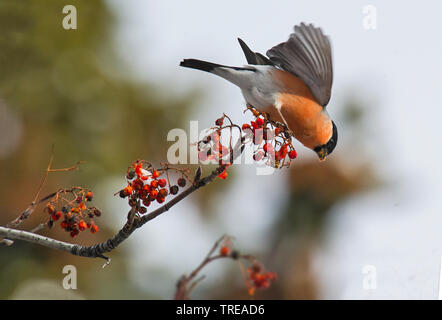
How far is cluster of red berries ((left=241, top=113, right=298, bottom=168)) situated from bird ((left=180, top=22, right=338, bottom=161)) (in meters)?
0.24

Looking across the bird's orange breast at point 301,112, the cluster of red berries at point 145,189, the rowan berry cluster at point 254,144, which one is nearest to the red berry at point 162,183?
the cluster of red berries at point 145,189

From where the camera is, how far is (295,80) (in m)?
1.56

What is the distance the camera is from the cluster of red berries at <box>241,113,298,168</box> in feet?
3.64

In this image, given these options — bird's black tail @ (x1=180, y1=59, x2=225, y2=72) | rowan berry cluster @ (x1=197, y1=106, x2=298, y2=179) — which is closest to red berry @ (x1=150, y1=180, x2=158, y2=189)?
rowan berry cluster @ (x1=197, y1=106, x2=298, y2=179)

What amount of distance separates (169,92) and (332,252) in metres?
2.74

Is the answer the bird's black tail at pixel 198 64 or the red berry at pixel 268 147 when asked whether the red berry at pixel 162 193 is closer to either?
the red berry at pixel 268 147

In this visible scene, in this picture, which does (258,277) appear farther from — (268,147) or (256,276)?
(268,147)

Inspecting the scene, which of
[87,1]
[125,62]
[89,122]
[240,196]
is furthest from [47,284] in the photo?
[87,1]

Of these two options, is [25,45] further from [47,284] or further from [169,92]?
[47,284]

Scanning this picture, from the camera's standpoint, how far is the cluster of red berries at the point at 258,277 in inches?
35.8

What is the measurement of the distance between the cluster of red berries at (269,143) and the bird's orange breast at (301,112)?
37 centimetres

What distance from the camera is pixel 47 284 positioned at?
3.52 metres

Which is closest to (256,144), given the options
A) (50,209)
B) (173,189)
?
(173,189)

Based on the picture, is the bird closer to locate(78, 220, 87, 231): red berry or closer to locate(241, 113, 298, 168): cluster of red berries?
locate(241, 113, 298, 168): cluster of red berries
